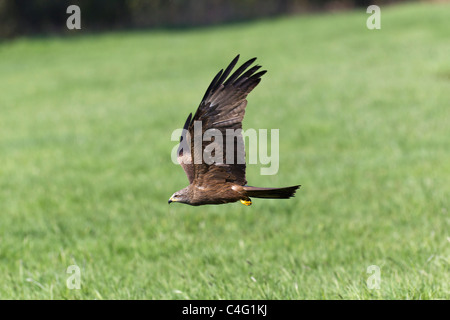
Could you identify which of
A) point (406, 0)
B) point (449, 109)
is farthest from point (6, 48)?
point (406, 0)

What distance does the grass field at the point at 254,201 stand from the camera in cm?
420

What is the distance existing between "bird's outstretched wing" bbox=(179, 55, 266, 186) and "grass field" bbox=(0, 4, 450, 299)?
69.4 inches

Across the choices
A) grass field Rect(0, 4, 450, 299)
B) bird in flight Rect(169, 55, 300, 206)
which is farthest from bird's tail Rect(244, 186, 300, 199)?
grass field Rect(0, 4, 450, 299)

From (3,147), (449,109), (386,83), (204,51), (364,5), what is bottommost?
(3,147)

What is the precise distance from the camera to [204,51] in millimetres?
28594

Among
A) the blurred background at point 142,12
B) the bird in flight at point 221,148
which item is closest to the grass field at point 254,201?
the bird in flight at point 221,148

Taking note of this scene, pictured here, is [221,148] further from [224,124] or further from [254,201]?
[254,201]

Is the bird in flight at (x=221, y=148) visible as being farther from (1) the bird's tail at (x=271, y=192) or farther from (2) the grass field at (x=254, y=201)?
(2) the grass field at (x=254, y=201)

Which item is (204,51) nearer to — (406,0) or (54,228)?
(54,228)

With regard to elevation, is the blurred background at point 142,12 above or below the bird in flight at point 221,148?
above

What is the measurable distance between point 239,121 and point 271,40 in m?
32.3

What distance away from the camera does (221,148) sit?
3.27 feet

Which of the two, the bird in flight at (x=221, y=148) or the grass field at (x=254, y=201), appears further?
the grass field at (x=254, y=201)

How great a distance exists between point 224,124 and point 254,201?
5.15 metres
